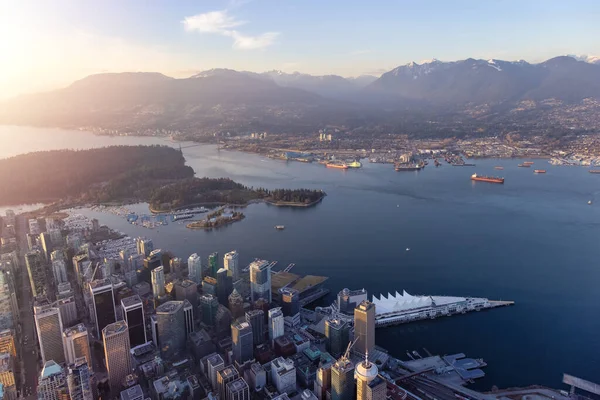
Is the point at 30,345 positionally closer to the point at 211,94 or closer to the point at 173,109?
the point at 173,109

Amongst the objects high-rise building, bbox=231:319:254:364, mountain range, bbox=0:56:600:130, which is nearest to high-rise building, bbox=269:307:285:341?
high-rise building, bbox=231:319:254:364

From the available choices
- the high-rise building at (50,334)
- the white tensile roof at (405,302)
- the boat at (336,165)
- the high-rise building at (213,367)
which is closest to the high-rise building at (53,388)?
the high-rise building at (50,334)

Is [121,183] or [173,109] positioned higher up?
[173,109]

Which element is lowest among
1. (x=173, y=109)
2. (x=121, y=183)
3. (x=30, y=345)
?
(x=30, y=345)

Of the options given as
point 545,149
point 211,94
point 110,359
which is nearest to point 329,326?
point 110,359

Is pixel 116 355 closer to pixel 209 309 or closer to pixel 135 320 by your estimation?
pixel 135 320

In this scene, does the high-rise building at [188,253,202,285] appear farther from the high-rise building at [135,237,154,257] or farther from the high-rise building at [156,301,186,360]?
the high-rise building at [156,301,186,360]

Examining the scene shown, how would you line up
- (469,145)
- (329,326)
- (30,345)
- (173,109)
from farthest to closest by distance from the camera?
(173,109), (469,145), (30,345), (329,326)
